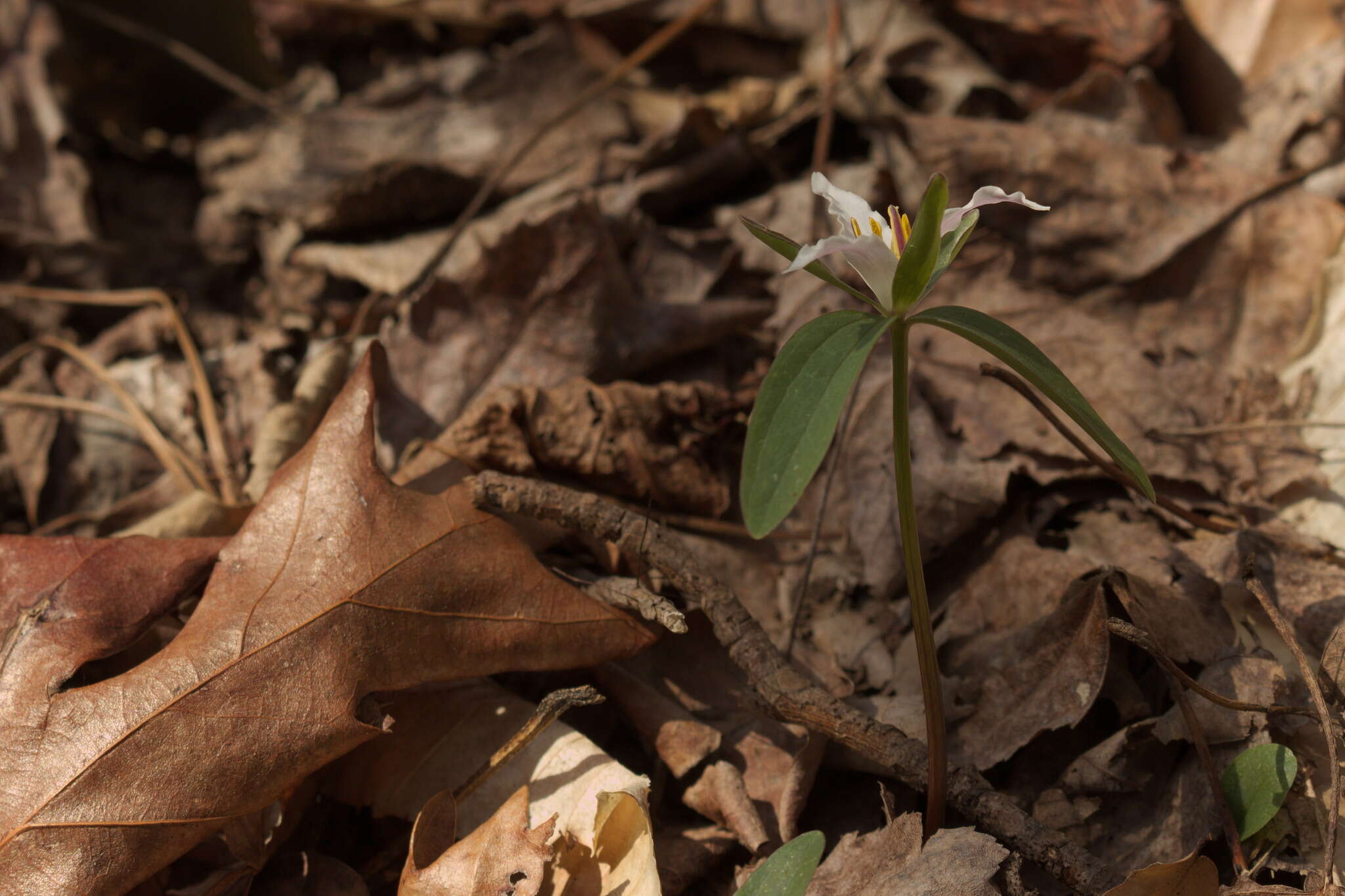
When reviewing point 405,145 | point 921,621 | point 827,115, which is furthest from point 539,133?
point 921,621

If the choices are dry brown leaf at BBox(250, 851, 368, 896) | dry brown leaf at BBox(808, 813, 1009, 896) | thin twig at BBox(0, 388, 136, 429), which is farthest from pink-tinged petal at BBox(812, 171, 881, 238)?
thin twig at BBox(0, 388, 136, 429)

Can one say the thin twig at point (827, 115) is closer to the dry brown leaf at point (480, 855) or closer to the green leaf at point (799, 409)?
the green leaf at point (799, 409)

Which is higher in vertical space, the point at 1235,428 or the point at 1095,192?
the point at 1095,192

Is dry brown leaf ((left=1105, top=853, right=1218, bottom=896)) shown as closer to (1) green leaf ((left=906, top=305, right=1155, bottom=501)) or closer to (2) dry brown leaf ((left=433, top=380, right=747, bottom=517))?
(1) green leaf ((left=906, top=305, right=1155, bottom=501))

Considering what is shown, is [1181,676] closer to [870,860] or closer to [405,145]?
[870,860]

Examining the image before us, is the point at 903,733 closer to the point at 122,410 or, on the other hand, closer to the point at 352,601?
the point at 352,601

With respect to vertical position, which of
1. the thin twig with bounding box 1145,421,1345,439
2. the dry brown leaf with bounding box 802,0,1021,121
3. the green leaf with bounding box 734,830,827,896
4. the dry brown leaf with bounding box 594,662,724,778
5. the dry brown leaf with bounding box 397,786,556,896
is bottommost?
the dry brown leaf with bounding box 397,786,556,896

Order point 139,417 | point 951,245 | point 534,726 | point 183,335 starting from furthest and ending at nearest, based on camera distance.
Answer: point 183,335 → point 139,417 → point 534,726 → point 951,245
